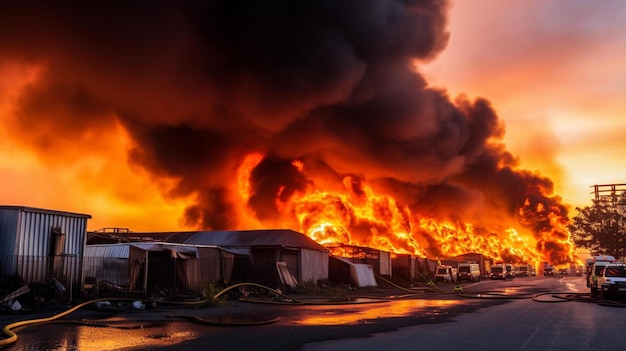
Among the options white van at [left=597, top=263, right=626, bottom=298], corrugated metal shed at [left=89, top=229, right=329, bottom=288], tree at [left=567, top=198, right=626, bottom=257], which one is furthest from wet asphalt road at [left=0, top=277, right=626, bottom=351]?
tree at [left=567, top=198, right=626, bottom=257]

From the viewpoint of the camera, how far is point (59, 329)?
1298 centimetres

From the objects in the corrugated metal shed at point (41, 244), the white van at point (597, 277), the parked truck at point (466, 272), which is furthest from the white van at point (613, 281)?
the parked truck at point (466, 272)

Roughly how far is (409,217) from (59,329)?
2337 inches

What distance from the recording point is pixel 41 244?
20.1m

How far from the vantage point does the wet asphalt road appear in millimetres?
10617

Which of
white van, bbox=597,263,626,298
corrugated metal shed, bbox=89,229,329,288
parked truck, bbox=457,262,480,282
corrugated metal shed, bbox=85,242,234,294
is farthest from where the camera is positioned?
parked truck, bbox=457,262,480,282

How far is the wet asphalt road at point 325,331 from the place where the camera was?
10617 millimetres

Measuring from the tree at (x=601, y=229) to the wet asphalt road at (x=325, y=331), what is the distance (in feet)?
164

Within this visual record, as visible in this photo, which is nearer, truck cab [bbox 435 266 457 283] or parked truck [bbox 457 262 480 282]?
truck cab [bbox 435 266 457 283]

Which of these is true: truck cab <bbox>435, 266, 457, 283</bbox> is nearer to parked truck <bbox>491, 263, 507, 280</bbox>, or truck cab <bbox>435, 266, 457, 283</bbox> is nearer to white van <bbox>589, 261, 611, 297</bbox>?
parked truck <bbox>491, 263, 507, 280</bbox>

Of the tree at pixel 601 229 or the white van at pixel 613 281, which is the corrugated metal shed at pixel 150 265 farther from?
the tree at pixel 601 229

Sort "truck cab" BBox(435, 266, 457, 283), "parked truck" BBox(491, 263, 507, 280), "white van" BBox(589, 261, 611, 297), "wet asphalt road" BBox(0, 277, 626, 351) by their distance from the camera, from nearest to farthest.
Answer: "wet asphalt road" BBox(0, 277, 626, 351), "white van" BBox(589, 261, 611, 297), "truck cab" BBox(435, 266, 457, 283), "parked truck" BBox(491, 263, 507, 280)

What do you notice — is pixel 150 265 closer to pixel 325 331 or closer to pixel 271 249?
pixel 271 249

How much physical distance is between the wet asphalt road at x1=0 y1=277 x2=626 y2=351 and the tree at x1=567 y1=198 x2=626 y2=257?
50018 mm
